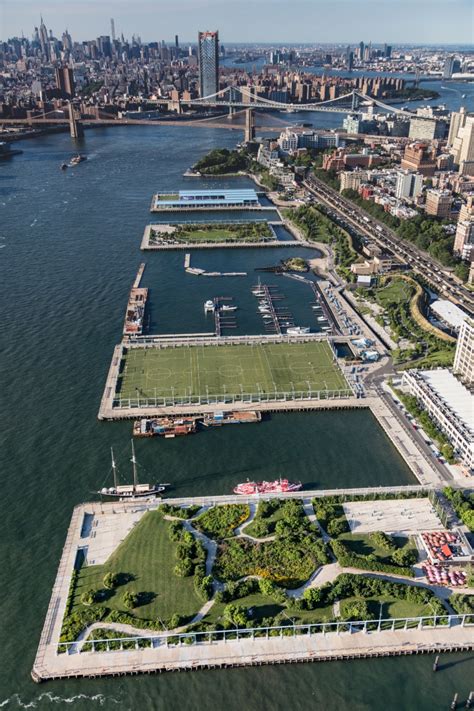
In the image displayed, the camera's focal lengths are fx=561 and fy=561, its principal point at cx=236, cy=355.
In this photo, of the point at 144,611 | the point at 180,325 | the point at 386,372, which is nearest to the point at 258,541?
the point at 144,611

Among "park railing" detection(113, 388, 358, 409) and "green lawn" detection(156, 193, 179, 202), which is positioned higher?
"green lawn" detection(156, 193, 179, 202)

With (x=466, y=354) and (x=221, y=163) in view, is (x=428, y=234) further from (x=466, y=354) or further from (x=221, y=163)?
(x=221, y=163)

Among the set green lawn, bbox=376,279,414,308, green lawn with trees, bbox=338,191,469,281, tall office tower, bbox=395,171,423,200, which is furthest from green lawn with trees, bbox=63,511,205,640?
tall office tower, bbox=395,171,423,200

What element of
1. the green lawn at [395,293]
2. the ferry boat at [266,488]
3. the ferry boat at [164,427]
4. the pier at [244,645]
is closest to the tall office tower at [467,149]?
the green lawn at [395,293]

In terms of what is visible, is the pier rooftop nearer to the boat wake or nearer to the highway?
the highway

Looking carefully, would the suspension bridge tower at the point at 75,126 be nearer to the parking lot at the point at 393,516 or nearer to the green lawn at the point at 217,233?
the green lawn at the point at 217,233

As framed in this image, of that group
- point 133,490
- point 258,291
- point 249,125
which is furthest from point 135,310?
point 249,125
